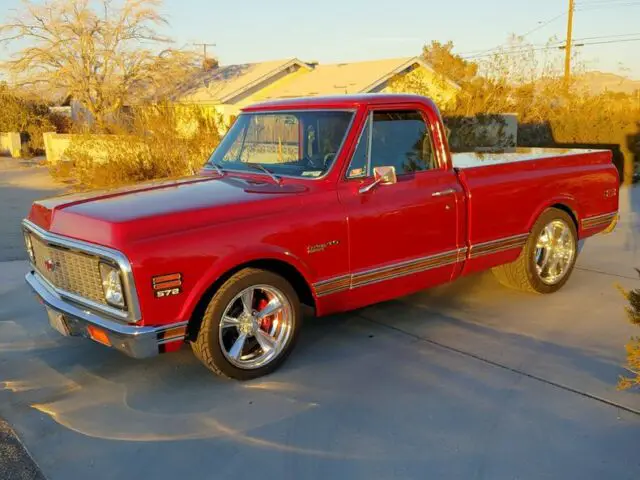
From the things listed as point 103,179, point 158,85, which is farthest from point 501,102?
point 158,85

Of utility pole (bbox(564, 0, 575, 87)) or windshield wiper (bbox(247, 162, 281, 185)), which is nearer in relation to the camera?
windshield wiper (bbox(247, 162, 281, 185))

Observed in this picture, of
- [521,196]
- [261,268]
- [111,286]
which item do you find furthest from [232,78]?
[111,286]

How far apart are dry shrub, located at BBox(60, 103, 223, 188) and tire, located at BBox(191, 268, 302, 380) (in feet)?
30.4

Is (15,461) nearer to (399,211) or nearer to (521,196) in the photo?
(399,211)

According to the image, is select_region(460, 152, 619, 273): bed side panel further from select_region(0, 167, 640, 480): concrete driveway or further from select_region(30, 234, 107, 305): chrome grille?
select_region(30, 234, 107, 305): chrome grille

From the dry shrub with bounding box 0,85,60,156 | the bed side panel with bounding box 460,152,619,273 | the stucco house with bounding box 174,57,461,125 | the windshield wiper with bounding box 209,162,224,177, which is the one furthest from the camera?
the dry shrub with bounding box 0,85,60,156

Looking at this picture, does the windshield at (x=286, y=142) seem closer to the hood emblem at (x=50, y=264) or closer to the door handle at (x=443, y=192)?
the door handle at (x=443, y=192)

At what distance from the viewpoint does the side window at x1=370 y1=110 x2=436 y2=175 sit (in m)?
4.98

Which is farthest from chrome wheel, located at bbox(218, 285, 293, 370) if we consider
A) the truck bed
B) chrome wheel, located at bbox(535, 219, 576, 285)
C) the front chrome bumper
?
chrome wheel, located at bbox(535, 219, 576, 285)

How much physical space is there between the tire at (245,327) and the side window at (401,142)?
131 centimetres

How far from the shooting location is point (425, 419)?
150 inches

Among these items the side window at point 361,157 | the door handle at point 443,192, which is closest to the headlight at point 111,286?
the side window at point 361,157

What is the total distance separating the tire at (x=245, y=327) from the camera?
407 cm

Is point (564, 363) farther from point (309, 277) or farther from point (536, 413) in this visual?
point (309, 277)
